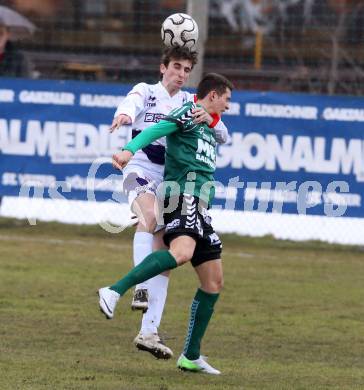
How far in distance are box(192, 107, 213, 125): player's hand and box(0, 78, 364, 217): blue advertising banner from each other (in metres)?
6.33

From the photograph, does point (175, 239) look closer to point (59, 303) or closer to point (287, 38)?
point (59, 303)

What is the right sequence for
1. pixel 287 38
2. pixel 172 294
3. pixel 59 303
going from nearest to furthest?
pixel 59 303 < pixel 172 294 < pixel 287 38

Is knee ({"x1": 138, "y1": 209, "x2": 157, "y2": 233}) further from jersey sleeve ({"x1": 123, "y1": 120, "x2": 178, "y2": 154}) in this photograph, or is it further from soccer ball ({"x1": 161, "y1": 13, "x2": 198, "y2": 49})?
soccer ball ({"x1": 161, "y1": 13, "x2": 198, "y2": 49})

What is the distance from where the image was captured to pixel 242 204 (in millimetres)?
13477

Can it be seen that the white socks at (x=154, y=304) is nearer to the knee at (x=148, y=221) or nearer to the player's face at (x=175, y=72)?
the knee at (x=148, y=221)

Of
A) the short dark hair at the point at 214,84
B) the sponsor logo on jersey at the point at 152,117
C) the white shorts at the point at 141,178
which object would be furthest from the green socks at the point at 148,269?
the sponsor logo on jersey at the point at 152,117

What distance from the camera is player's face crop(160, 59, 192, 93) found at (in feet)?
24.9

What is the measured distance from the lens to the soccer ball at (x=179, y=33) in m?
8.05

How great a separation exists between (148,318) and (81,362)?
51cm

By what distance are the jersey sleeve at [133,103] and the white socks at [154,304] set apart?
107 centimetres

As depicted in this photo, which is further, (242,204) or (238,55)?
(238,55)

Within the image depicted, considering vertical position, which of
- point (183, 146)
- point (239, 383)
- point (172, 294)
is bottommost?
point (172, 294)

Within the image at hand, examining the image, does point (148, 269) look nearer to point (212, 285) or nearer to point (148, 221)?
point (212, 285)

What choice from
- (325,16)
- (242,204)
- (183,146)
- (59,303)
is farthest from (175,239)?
(325,16)
